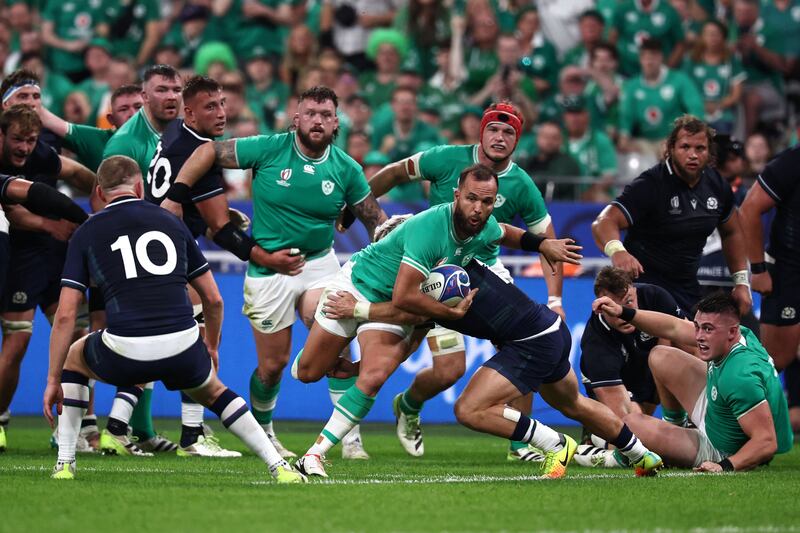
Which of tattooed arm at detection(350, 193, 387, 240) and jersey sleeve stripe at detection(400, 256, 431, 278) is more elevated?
jersey sleeve stripe at detection(400, 256, 431, 278)

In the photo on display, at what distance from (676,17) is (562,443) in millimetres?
11836

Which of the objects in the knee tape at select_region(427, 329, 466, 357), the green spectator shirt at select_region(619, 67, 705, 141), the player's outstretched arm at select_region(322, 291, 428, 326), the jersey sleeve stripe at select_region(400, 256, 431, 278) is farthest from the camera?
the green spectator shirt at select_region(619, 67, 705, 141)

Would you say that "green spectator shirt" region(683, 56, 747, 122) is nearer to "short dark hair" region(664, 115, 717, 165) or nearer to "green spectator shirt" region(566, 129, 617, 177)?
"green spectator shirt" region(566, 129, 617, 177)

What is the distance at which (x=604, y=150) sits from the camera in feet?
55.5

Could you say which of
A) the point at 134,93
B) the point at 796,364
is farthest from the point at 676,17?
the point at 134,93

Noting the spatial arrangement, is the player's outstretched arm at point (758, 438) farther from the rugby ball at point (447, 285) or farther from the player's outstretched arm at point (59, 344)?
the player's outstretched arm at point (59, 344)

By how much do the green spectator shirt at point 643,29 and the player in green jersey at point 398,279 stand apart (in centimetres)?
1016

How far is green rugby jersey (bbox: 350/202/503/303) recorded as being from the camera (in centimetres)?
862

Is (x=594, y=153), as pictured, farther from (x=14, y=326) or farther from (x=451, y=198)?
(x=14, y=326)

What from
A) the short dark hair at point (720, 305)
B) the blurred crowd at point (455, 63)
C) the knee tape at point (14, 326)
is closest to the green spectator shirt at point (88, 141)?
the knee tape at point (14, 326)

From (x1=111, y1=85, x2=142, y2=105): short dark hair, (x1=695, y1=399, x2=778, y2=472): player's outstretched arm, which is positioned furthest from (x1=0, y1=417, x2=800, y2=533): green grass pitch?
Result: (x1=111, y1=85, x2=142, y2=105): short dark hair

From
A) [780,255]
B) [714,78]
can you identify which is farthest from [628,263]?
[714,78]

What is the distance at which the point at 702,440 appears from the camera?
955cm

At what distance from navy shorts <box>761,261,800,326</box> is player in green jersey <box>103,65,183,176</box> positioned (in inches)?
206
